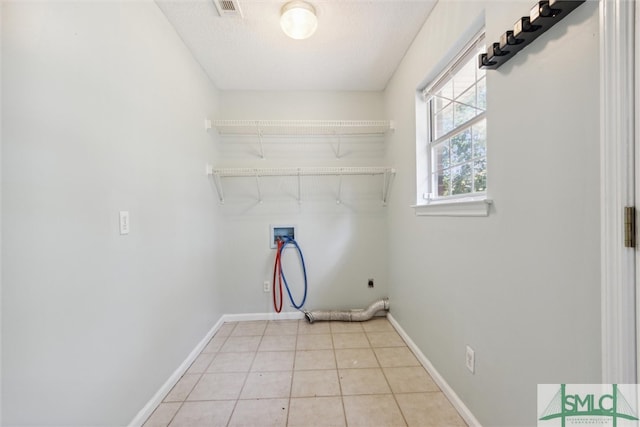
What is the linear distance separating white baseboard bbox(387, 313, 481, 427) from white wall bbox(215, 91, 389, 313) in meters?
0.75

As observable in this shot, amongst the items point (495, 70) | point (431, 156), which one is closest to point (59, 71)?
point (495, 70)

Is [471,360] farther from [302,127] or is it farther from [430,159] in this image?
[302,127]

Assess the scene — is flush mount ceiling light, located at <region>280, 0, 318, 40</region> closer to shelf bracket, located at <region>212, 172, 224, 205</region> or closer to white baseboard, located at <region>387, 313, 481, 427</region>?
shelf bracket, located at <region>212, 172, 224, 205</region>

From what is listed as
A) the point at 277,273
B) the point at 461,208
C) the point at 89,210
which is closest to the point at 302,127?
the point at 277,273

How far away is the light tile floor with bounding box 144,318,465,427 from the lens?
1.42 metres

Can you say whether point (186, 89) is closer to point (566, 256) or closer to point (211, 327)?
point (211, 327)

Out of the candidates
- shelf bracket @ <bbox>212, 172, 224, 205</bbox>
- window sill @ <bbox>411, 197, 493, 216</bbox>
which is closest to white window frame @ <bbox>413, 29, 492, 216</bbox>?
window sill @ <bbox>411, 197, 493, 216</bbox>

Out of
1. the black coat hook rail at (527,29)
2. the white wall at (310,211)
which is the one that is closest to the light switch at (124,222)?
the white wall at (310,211)

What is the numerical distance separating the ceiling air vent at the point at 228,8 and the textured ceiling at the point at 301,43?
0.12ft

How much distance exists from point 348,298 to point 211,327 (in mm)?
1431

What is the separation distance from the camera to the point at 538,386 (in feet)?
A: 3.09
